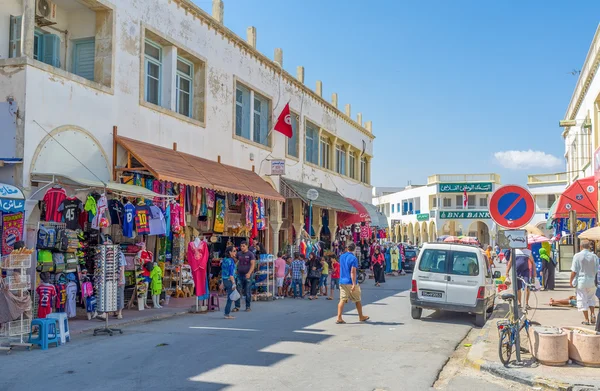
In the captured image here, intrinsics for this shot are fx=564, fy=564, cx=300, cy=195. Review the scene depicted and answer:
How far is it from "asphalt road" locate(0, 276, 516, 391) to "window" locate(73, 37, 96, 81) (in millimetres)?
6780

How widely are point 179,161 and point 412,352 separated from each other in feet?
29.5

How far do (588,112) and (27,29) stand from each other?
21371mm

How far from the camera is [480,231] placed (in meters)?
66.5

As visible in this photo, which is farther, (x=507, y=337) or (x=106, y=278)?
(x=106, y=278)

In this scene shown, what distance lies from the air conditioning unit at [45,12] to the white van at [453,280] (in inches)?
414

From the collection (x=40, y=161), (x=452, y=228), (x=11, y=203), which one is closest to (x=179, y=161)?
(x=40, y=161)

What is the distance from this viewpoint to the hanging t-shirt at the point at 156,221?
14.0 m

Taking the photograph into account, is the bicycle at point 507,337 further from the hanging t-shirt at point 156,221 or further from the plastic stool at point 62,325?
the hanging t-shirt at point 156,221

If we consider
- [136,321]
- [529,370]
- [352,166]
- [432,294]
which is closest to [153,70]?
[136,321]

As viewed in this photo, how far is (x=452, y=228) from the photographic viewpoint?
211ft

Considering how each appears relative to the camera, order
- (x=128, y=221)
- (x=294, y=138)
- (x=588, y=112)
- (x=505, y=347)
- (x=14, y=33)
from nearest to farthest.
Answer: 1. (x=505, y=347)
2. (x=14, y=33)
3. (x=128, y=221)
4. (x=588, y=112)
5. (x=294, y=138)

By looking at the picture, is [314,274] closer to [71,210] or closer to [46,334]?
[71,210]

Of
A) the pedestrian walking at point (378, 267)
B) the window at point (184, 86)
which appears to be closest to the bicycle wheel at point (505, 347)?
the window at point (184, 86)

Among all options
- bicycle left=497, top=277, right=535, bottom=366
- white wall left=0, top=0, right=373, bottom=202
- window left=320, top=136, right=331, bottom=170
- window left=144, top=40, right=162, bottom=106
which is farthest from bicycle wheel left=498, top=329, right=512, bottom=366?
window left=320, top=136, right=331, bottom=170
